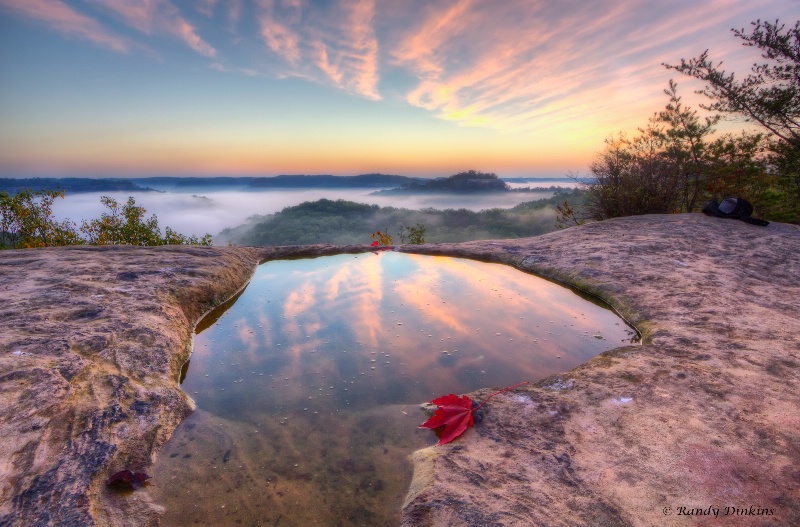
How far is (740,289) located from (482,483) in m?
4.67

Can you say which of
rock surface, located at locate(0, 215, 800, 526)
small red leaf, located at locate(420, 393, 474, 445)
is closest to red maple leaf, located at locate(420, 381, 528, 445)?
small red leaf, located at locate(420, 393, 474, 445)

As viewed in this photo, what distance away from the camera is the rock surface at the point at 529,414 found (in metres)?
1.76

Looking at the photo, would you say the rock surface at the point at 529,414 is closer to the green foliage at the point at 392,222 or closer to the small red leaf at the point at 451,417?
the small red leaf at the point at 451,417

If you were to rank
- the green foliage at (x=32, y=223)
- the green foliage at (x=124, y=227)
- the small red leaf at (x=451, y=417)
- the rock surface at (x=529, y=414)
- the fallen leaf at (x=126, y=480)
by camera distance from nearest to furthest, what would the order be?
the rock surface at (x=529, y=414) < the fallen leaf at (x=126, y=480) < the small red leaf at (x=451, y=417) < the green foliage at (x=32, y=223) < the green foliage at (x=124, y=227)

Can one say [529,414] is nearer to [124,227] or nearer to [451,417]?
[451,417]

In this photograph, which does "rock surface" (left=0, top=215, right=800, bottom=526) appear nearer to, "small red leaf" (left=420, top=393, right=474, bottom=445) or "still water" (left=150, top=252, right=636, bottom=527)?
"small red leaf" (left=420, top=393, right=474, bottom=445)

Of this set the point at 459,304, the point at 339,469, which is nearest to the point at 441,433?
the point at 339,469

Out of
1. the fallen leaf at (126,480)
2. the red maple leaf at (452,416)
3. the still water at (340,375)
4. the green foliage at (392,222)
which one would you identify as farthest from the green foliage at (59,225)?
the green foliage at (392,222)

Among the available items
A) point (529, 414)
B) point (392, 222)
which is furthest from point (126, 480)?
point (392, 222)

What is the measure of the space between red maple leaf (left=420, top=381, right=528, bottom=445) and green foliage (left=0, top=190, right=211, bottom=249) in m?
9.35

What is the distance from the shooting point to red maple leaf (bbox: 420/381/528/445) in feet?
7.82

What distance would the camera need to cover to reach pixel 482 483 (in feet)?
6.35

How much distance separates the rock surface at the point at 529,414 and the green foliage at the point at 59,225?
4.83 m

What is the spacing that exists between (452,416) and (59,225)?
1062 cm
